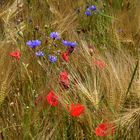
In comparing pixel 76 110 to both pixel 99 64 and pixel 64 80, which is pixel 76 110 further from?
pixel 99 64

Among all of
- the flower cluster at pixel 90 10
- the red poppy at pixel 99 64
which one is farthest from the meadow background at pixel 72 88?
the flower cluster at pixel 90 10

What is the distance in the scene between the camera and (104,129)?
1.33 m

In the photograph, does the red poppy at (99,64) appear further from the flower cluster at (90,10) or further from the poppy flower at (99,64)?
the flower cluster at (90,10)

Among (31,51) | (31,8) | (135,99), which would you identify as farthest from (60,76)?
(31,8)

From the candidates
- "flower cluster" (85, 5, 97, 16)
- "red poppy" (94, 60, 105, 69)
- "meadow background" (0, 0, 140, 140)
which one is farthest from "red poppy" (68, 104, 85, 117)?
"flower cluster" (85, 5, 97, 16)

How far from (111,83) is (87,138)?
0.62 feet

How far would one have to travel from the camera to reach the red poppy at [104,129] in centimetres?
131

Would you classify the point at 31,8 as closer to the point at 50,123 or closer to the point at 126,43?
the point at 126,43

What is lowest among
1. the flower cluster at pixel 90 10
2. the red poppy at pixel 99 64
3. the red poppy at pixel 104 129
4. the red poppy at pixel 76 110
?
the red poppy at pixel 104 129

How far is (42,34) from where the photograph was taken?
223 centimetres

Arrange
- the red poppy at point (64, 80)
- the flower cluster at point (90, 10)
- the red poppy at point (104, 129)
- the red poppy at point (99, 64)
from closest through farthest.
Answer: the red poppy at point (104, 129)
the red poppy at point (64, 80)
the red poppy at point (99, 64)
the flower cluster at point (90, 10)

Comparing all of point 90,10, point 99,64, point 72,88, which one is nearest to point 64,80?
point 72,88

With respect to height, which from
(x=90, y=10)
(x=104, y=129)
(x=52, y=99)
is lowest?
(x=104, y=129)

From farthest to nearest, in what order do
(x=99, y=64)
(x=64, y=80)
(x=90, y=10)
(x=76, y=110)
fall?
(x=90, y=10) → (x=99, y=64) → (x=64, y=80) → (x=76, y=110)
